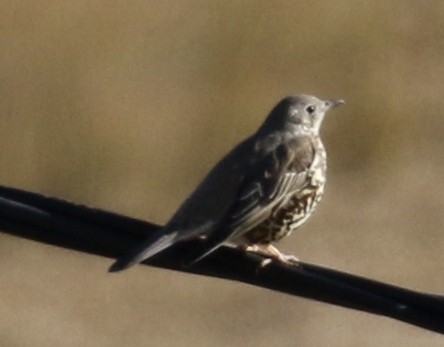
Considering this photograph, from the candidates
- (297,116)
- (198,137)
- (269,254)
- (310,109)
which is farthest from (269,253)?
(198,137)

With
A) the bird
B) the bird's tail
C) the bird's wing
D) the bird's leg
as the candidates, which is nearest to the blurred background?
the bird

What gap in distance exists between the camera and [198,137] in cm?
1861

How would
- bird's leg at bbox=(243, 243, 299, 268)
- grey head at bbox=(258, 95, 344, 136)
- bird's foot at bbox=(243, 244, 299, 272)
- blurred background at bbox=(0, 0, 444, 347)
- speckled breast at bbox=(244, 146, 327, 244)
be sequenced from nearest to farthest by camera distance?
bird's foot at bbox=(243, 244, 299, 272), bird's leg at bbox=(243, 243, 299, 268), speckled breast at bbox=(244, 146, 327, 244), grey head at bbox=(258, 95, 344, 136), blurred background at bbox=(0, 0, 444, 347)

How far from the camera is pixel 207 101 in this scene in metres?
18.7

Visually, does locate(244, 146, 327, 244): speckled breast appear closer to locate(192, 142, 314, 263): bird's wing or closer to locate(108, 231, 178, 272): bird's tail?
locate(192, 142, 314, 263): bird's wing

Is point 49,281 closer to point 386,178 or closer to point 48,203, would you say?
point 386,178

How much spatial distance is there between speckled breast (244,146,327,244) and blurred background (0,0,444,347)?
6.36 meters

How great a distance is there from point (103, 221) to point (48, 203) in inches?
8.0

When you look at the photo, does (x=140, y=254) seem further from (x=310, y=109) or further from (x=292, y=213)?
(x=310, y=109)

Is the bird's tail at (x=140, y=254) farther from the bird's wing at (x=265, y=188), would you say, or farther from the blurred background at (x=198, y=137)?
the blurred background at (x=198, y=137)

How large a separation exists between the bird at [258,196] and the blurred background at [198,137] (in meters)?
6.26

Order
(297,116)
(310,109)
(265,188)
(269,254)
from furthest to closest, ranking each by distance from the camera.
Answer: (310,109)
(297,116)
(265,188)
(269,254)

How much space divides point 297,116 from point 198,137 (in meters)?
8.65

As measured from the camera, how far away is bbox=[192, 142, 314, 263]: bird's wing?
856 cm
